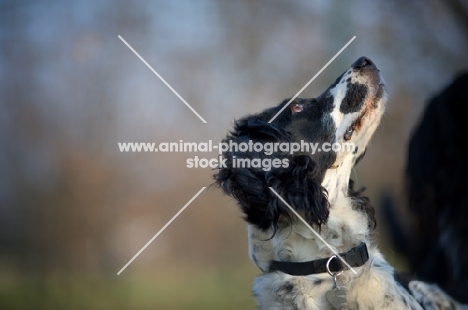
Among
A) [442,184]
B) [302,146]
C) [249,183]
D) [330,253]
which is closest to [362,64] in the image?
[302,146]

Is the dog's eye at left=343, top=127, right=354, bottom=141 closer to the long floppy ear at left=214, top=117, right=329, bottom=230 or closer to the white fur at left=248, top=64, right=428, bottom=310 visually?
the white fur at left=248, top=64, right=428, bottom=310

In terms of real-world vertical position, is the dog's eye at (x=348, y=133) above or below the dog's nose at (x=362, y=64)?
below

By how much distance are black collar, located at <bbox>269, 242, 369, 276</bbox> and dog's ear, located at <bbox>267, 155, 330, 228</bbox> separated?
0.63 feet

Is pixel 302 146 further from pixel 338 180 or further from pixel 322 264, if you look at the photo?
pixel 322 264

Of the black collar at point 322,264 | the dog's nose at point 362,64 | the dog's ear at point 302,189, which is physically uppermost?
the dog's nose at point 362,64

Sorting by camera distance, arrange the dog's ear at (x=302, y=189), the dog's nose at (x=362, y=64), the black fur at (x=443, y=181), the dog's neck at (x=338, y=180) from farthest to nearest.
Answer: the dog's nose at (x=362, y=64)
the dog's neck at (x=338, y=180)
the dog's ear at (x=302, y=189)
the black fur at (x=443, y=181)

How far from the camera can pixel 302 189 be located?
3.13 m

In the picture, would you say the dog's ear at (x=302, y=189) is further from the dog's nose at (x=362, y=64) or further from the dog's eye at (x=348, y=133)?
the dog's nose at (x=362, y=64)

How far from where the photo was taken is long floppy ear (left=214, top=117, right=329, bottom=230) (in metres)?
3.06

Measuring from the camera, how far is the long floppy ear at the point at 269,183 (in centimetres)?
306

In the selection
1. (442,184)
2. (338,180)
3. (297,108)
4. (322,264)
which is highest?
(297,108)

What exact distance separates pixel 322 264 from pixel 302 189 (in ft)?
1.31

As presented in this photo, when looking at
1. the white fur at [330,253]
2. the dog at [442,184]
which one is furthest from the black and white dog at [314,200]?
the dog at [442,184]

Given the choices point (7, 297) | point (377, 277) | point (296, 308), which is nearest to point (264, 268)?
point (296, 308)
